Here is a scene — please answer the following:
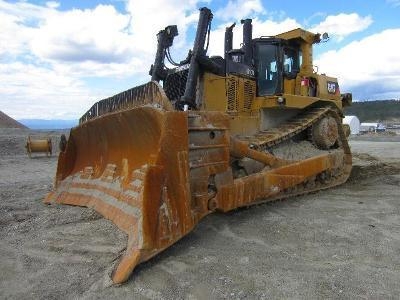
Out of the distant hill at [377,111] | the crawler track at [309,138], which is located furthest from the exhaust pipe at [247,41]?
the distant hill at [377,111]

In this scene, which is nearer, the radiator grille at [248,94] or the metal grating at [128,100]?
the metal grating at [128,100]

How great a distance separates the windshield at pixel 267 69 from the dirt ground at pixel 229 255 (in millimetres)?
1963

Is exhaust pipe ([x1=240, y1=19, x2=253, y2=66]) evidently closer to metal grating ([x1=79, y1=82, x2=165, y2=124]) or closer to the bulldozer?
the bulldozer

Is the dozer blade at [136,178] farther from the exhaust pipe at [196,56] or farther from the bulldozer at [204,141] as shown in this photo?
the exhaust pipe at [196,56]

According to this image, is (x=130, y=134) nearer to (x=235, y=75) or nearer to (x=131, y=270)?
(x=131, y=270)

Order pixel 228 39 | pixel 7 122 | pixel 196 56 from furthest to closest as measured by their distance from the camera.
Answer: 1. pixel 7 122
2. pixel 228 39
3. pixel 196 56

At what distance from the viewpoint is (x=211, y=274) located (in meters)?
3.64

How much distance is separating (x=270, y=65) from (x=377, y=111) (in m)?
75.3

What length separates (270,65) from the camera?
288 inches

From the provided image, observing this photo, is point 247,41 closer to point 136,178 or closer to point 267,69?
point 267,69

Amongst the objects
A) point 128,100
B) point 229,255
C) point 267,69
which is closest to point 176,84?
point 267,69

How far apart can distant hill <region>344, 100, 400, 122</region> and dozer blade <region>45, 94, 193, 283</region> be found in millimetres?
66507

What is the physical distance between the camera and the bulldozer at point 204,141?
411cm

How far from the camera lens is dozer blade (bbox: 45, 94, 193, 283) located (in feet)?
12.6
